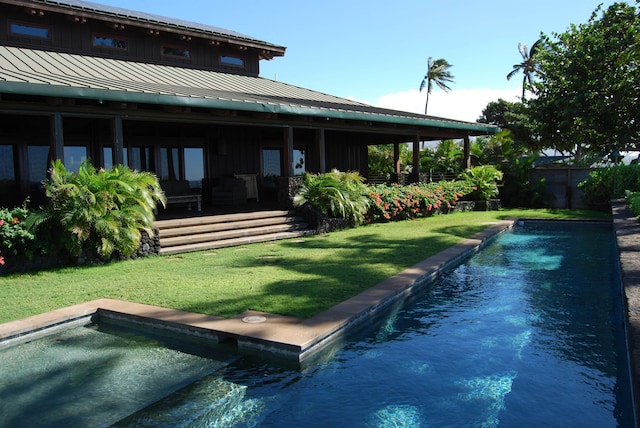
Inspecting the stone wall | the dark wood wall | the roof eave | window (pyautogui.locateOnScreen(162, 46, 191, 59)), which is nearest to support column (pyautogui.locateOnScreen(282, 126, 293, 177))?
the roof eave

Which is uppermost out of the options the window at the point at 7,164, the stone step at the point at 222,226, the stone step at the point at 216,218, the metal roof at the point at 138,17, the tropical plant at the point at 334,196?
the metal roof at the point at 138,17

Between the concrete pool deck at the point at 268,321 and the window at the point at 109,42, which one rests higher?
the window at the point at 109,42

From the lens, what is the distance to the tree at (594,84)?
51.1ft

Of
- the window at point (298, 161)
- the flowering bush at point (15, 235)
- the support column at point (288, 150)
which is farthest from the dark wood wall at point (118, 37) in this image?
the flowering bush at point (15, 235)

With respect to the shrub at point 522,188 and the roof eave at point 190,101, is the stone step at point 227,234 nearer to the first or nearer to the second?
the roof eave at point 190,101

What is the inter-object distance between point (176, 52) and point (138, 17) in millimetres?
1689

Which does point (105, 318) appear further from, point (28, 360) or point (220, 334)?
point (220, 334)

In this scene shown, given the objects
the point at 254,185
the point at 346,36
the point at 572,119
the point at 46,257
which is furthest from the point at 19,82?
the point at 346,36

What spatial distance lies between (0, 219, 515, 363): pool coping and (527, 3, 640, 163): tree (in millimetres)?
13317

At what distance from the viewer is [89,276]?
7.66 metres

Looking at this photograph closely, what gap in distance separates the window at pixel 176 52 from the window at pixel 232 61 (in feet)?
4.61

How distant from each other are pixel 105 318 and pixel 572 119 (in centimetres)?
1655

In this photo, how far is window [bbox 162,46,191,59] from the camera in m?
16.3

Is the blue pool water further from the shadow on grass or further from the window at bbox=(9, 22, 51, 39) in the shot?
the window at bbox=(9, 22, 51, 39)
